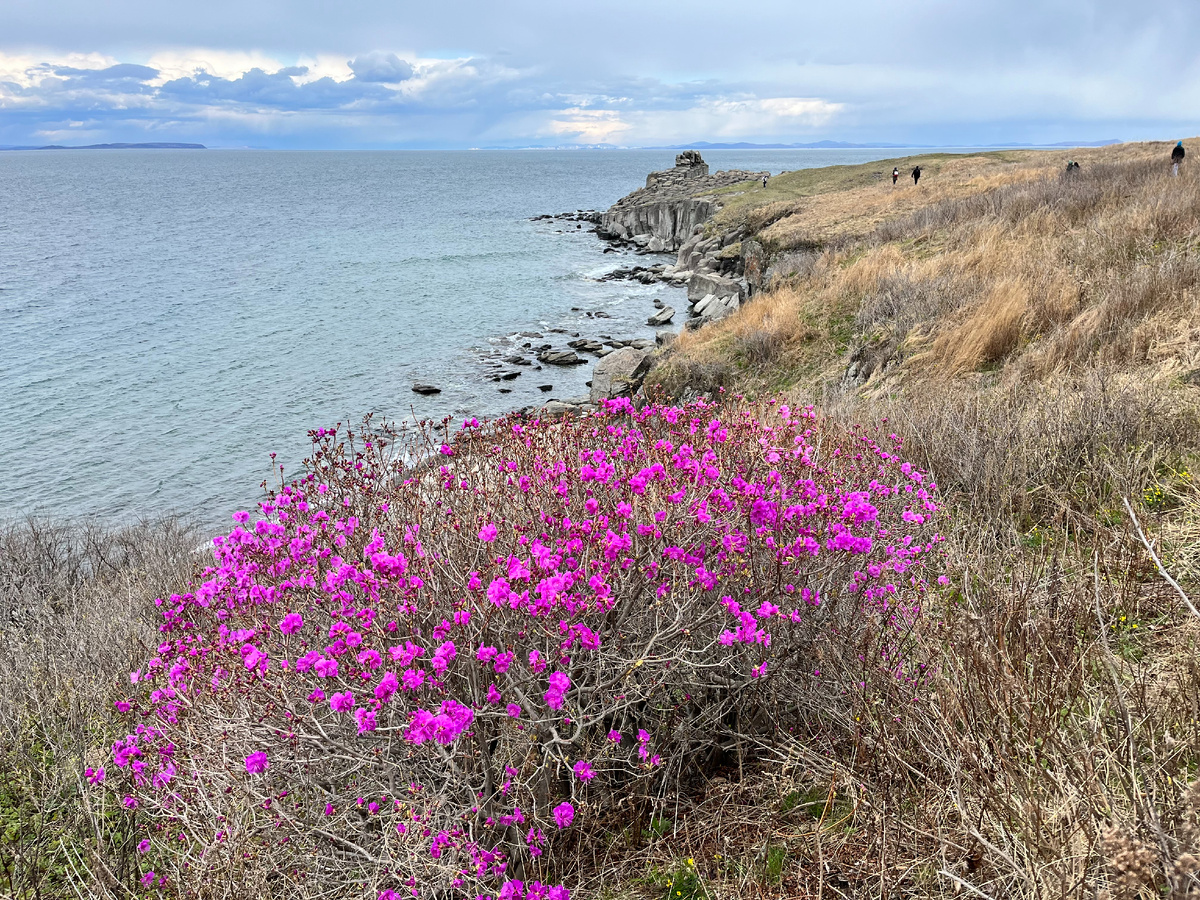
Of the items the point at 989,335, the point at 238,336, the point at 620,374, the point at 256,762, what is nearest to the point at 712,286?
the point at 620,374

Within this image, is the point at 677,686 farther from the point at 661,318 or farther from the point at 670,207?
the point at 670,207

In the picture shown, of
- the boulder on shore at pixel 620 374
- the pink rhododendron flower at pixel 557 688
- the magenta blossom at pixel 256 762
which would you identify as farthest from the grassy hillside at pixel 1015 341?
the magenta blossom at pixel 256 762

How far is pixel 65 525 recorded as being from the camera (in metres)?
13.7

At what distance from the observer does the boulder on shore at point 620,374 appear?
1692 cm

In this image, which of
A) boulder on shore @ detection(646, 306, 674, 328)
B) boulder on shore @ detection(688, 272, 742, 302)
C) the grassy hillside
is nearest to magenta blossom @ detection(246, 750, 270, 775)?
the grassy hillside

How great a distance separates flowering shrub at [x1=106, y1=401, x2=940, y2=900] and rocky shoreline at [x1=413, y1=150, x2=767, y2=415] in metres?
2.73

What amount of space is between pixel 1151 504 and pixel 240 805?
539 cm

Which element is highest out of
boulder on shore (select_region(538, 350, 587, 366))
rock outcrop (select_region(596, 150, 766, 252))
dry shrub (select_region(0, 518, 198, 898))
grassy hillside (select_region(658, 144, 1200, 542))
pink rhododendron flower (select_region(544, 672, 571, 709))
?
rock outcrop (select_region(596, 150, 766, 252))

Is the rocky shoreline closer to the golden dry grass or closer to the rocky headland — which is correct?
the rocky headland

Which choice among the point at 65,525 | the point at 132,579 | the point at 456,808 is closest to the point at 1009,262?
the point at 456,808

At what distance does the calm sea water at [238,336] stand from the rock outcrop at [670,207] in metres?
3.91

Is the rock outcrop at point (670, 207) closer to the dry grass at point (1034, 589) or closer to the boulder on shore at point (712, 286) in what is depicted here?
the boulder on shore at point (712, 286)

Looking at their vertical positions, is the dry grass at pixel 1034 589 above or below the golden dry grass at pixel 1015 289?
below

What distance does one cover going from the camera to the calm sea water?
54.7ft
